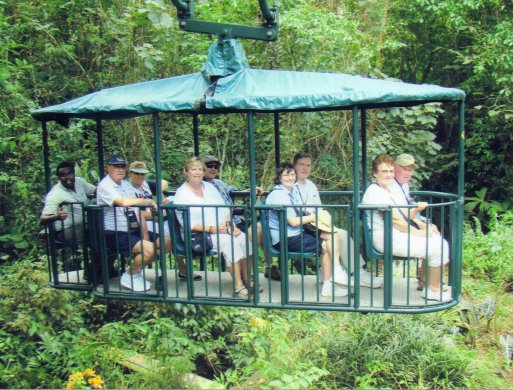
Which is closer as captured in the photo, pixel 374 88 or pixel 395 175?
pixel 374 88

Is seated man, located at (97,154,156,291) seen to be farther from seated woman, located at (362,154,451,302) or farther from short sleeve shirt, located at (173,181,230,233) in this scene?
seated woman, located at (362,154,451,302)

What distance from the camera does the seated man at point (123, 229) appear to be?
4590 mm

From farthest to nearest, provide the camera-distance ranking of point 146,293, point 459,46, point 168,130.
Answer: point 459,46 < point 168,130 < point 146,293

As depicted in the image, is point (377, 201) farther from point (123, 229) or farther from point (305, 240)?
point (123, 229)

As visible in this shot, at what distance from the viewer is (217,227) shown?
4.38 meters

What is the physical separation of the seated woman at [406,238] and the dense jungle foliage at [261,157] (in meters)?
1.62

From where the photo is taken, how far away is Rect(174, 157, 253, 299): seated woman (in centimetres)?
443

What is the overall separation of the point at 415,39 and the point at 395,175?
8.13 m

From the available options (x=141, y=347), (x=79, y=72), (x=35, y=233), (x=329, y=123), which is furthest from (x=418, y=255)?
(x=79, y=72)

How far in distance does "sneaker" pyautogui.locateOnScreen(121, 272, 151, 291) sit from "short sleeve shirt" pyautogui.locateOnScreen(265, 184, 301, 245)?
1.16 metres

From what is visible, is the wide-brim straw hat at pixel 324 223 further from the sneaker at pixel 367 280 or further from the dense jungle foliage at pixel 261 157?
the dense jungle foliage at pixel 261 157

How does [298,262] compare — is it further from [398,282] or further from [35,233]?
[35,233]

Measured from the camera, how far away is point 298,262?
696 cm

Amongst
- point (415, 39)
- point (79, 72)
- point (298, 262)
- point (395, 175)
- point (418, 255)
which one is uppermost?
point (415, 39)
